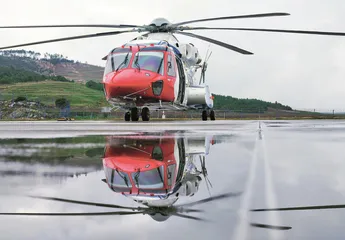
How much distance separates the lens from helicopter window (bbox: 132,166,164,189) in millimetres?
3379

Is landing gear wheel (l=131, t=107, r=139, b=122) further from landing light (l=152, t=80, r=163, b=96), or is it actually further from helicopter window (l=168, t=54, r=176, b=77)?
helicopter window (l=168, t=54, r=176, b=77)

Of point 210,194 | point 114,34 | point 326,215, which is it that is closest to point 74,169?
point 210,194

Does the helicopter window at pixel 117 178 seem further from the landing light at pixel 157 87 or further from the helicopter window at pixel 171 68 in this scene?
the helicopter window at pixel 171 68

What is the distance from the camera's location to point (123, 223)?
93.7 inches

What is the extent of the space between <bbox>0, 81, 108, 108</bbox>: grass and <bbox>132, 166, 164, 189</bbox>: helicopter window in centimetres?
11544

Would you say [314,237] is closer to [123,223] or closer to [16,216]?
[123,223]

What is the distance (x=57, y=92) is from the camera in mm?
134125

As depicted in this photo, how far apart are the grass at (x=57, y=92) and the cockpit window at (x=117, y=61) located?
98.5 m

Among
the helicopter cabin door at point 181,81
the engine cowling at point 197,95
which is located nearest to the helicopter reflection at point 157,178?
the helicopter cabin door at point 181,81

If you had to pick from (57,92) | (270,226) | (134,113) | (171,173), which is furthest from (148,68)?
(57,92)

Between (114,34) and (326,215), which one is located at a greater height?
(114,34)

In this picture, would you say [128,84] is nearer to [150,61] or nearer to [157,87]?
[157,87]

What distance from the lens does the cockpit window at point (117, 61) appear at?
20391mm

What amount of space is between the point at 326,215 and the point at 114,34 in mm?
19747
